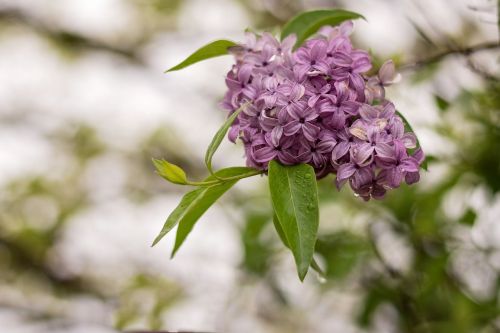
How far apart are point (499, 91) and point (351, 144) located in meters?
0.86

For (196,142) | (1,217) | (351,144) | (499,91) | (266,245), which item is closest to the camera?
(351,144)

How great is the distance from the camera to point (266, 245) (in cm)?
204

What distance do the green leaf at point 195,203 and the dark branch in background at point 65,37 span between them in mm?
3279

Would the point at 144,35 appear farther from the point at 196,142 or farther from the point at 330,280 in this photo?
the point at 330,280

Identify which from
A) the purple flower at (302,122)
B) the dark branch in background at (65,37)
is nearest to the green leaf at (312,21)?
the purple flower at (302,122)

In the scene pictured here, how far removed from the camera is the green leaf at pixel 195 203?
2.69 ft

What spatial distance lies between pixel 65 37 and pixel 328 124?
358 cm

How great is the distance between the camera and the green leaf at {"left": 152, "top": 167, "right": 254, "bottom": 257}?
819mm

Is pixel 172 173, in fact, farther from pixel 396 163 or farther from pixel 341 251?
pixel 341 251

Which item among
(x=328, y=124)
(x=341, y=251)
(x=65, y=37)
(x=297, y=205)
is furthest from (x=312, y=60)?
(x=65, y=37)

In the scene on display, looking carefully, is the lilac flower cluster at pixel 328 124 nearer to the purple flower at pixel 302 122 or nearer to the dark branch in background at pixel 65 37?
the purple flower at pixel 302 122

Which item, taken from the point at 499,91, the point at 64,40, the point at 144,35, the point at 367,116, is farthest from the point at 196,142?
the point at 367,116

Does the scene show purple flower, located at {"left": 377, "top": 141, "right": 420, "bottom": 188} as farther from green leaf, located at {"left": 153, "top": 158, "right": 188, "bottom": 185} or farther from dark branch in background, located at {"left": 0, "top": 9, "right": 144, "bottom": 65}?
dark branch in background, located at {"left": 0, "top": 9, "right": 144, "bottom": 65}

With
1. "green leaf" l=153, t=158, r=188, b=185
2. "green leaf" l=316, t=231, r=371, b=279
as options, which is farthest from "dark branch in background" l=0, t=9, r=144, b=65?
"green leaf" l=153, t=158, r=188, b=185
